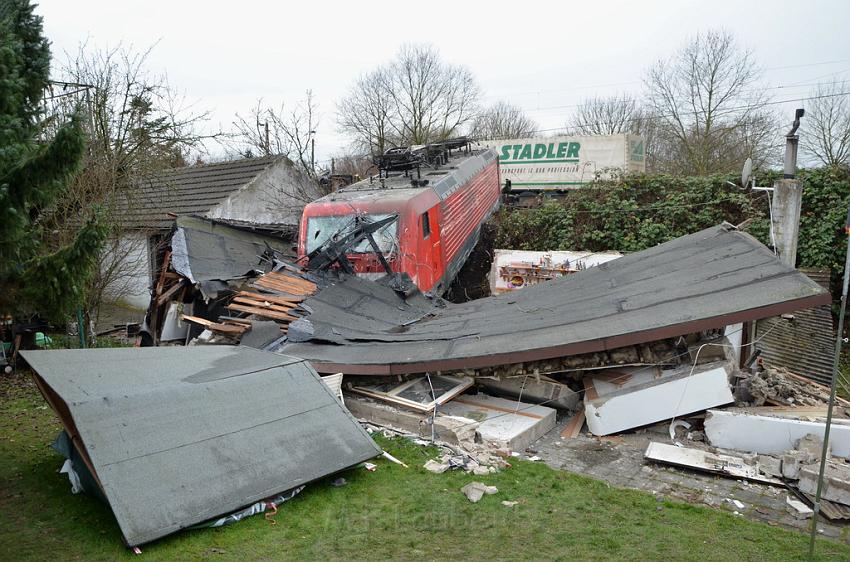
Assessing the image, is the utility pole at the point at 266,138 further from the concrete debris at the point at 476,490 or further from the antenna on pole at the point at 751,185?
the concrete debris at the point at 476,490

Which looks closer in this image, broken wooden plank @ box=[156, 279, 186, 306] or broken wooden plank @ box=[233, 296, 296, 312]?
broken wooden plank @ box=[233, 296, 296, 312]

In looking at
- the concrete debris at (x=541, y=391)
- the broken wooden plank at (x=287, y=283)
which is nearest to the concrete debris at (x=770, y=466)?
the concrete debris at (x=541, y=391)

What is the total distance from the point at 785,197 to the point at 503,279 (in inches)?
246

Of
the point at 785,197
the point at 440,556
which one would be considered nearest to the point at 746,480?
the point at 440,556

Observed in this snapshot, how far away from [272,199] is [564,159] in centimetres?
1142

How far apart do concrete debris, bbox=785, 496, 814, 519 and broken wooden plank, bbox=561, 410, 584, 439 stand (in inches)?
90.2

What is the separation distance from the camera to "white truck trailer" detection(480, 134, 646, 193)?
73.6ft

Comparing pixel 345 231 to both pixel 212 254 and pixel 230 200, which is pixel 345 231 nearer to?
pixel 212 254

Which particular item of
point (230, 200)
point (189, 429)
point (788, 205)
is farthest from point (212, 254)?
point (788, 205)

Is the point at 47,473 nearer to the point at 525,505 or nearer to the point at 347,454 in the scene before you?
the point at 347,454

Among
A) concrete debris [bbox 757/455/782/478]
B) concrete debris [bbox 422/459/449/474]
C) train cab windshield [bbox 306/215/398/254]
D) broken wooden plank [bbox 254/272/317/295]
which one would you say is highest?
train cab windshield [bbox 306/215/398/254]

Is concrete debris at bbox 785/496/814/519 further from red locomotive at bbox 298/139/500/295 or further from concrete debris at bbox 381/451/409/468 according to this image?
red locomotive at bbox 298/139/500/295

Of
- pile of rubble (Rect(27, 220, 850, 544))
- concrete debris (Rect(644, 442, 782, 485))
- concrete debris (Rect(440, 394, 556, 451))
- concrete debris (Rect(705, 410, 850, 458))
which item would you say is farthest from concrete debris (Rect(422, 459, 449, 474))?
concrete debris (Rect(705, 410, 850, 458))

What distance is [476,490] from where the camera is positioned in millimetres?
5496
